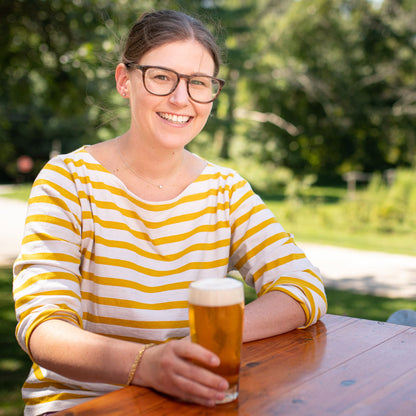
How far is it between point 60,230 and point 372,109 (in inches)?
895

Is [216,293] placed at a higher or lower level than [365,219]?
higher

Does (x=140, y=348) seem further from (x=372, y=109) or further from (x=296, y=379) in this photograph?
(x=372, y=109)

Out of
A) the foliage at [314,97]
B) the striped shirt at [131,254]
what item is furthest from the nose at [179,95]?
the foliage at [314,97]

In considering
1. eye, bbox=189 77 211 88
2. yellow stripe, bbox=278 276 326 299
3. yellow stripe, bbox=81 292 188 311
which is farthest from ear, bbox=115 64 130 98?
yellow stripe, bbox=278 276 326 299

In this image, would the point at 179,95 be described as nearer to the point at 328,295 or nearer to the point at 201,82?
the point at 201,82

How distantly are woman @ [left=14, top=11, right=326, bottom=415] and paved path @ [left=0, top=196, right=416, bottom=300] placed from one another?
4.37 meters

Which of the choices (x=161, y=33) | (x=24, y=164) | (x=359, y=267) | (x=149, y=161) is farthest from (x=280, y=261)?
(x=24, y=164)

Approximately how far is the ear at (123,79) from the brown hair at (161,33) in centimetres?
2

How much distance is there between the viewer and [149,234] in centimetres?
154

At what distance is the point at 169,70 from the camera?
1.49m

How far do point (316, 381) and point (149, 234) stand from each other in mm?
646

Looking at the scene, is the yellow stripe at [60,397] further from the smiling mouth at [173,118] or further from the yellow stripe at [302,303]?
the smiling mouth at [173,118]

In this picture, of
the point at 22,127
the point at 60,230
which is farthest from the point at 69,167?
the point at 22,127

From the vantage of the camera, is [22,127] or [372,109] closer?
[372,109]
